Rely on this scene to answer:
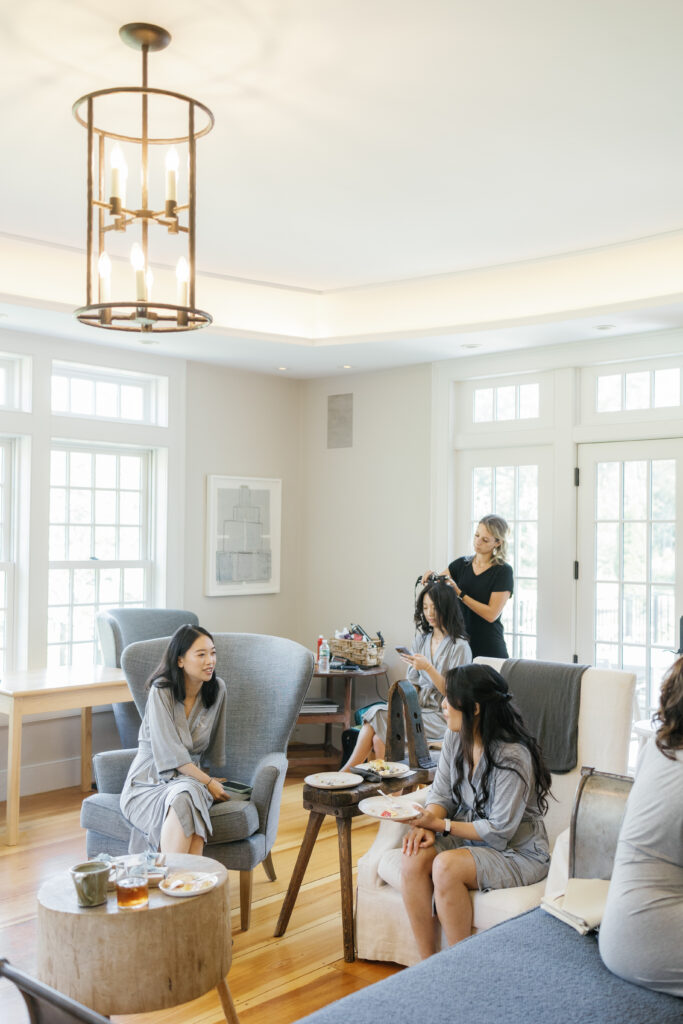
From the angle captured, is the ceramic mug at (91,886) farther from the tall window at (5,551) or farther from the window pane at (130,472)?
the window pane at (130,472)

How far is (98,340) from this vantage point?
5324 mm

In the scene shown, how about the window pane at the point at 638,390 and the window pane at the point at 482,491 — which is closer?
the window pane at the point at 638,390

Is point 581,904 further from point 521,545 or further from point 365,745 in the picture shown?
point 521,545

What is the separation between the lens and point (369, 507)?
6145 millimetres

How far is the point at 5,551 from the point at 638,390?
3642mm

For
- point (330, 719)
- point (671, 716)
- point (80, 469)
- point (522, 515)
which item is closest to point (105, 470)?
point (80, 469)

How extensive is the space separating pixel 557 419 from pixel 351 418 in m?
1.53

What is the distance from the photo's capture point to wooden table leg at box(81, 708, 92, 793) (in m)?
5.25

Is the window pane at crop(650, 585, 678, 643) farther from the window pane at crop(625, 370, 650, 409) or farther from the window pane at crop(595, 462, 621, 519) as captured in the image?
the window pane at crop(625, 370, 650, 409)

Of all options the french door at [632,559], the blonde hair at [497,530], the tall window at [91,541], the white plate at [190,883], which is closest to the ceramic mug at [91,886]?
the white plate at [190,883]

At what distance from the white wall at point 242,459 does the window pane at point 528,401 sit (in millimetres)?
1751

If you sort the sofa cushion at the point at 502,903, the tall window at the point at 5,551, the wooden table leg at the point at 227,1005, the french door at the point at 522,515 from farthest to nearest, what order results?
the french door at the point at 522,515 → the tall window at the point at 5,551 → the sofa cushion at the point at 502,903 → the wooden table leg at the point at 227,1005

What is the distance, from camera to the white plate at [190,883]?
2.47 m

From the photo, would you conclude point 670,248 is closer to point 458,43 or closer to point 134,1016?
point 458,43
